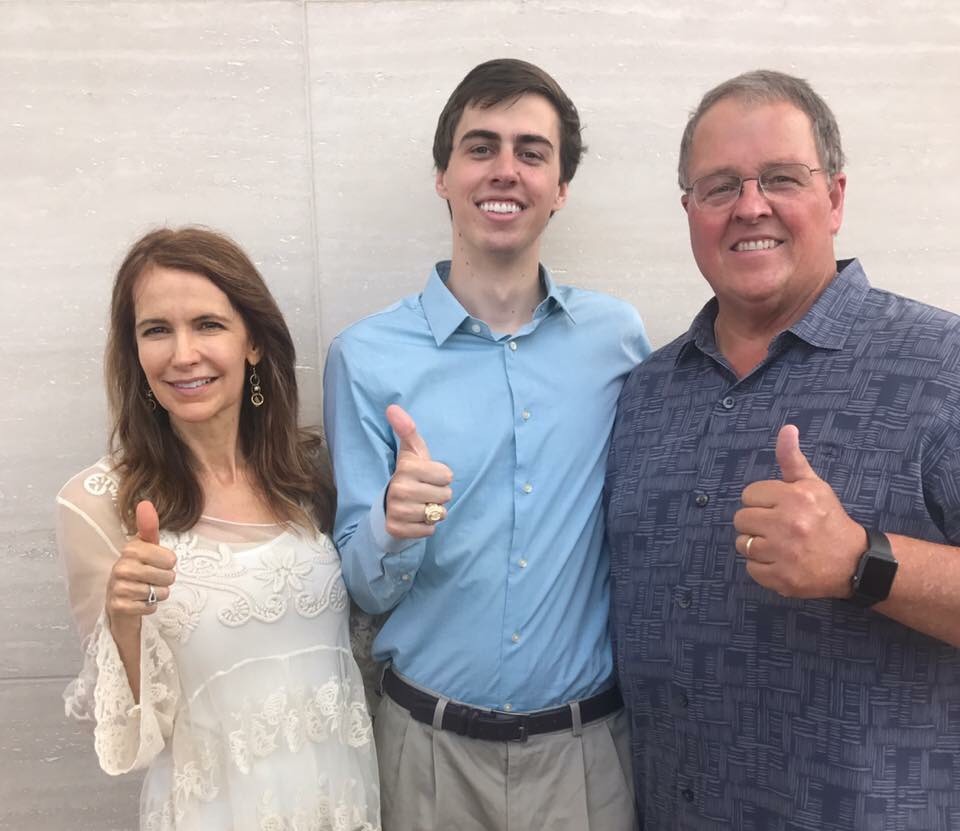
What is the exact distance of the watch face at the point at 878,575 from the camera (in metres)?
1.16

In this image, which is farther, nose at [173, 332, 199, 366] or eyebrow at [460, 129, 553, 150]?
eyebrow at [460, 129, 553, 150]

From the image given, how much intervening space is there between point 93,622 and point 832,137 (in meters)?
1.54

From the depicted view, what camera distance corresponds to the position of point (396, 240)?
2.07 meters

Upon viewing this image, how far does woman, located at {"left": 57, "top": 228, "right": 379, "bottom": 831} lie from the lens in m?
1.41

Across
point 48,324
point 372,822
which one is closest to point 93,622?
point 372,822

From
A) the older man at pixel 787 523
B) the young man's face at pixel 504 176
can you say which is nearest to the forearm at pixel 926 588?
the older man at pixel 787 523

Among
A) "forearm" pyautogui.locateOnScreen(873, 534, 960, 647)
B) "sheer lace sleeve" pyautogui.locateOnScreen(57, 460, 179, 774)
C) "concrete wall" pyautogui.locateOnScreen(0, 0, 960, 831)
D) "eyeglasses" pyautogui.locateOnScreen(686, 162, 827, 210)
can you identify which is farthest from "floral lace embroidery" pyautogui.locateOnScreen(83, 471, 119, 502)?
"forearm" pyautogui.locateOnScreen(873, 534, 960, 647)

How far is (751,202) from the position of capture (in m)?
1.41

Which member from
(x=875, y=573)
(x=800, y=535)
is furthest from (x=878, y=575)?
(x=800, y=535)

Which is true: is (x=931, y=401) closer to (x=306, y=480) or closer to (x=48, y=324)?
(x=306, y=480)

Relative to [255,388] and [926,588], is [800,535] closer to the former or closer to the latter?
[926,588]

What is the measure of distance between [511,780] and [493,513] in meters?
0.51

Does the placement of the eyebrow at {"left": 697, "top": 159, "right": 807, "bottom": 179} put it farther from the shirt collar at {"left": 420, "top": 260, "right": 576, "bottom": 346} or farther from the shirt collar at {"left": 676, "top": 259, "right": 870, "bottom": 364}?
the shirt collar at {"left": 420, "top": 260, "right": 576, "bottom": 346}

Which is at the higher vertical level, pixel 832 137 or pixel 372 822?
pixel 832 137
